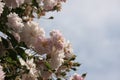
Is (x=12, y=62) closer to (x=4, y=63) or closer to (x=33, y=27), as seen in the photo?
(x=4, y=63)

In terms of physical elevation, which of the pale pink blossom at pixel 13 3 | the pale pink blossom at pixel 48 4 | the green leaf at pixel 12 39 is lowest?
the green leaf at pixel 12 39

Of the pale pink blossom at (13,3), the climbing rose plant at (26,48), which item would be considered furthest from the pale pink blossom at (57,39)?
the pale pink blossom at (13,3)

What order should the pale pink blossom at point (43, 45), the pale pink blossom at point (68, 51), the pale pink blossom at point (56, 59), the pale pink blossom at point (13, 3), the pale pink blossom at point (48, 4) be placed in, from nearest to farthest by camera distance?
the pale pink blossom at point (13, 3) → the pale pink blossom at point (43, 45) → the pale pink blossom at point (56, 59) → the pale pink blossom at point (68, 51) → the pale pink blossom at point (48, 4)

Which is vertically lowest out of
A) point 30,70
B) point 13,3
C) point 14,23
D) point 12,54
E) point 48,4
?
point 30,70

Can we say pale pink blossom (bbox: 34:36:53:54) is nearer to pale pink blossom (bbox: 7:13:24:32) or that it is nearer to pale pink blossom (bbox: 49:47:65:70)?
pale pink blossom (bbox: 49:47:65:70)

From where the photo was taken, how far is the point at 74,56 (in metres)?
5.75

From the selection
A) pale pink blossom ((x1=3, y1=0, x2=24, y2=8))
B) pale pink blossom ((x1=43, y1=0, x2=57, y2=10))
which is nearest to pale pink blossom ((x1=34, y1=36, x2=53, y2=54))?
pale pink blossom ((x1=3, y1=0, x2=24, y2=8))

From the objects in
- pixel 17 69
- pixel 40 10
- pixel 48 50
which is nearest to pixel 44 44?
pixel 48 50

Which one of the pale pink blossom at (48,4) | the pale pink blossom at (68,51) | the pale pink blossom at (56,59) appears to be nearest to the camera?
the pale pink blossom at (56,59)

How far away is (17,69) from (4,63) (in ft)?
0.49

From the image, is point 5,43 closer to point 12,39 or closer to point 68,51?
point 12,39

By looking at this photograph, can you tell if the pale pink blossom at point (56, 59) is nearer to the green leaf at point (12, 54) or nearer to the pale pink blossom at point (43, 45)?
the pale pink blossom at point (43, 45)

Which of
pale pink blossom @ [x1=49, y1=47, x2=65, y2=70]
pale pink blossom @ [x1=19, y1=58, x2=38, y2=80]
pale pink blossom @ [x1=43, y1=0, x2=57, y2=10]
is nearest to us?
pale pink blossom @ [x1=19, y1=58, x2=38, y2=80]

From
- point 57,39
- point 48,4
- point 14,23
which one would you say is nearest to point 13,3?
point 14,23
